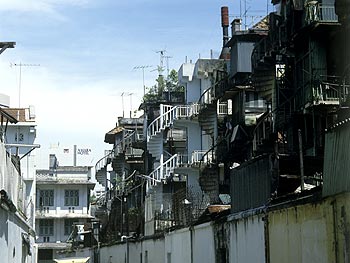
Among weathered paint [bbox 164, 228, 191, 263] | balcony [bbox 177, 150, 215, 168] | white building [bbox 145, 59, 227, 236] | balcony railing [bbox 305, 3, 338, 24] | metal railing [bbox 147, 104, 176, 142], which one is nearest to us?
weathered paint [bbox 164, 228, 191, 263]

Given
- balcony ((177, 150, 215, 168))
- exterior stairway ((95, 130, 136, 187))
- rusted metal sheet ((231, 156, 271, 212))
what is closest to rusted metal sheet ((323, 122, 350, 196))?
rusted metal sheet ((231, 156, 271, 212))

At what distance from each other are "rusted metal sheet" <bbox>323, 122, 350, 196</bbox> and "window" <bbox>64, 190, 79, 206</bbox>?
71.7m

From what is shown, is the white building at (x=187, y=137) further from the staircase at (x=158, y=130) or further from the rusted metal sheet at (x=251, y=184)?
the rusted metal sheet at (x=251, y=184)

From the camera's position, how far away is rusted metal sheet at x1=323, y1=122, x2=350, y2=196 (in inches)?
456

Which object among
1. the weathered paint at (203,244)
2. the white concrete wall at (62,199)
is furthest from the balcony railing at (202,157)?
the white concrete wall at (62,199)

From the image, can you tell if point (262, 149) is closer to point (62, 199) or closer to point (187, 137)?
point (187, 137)

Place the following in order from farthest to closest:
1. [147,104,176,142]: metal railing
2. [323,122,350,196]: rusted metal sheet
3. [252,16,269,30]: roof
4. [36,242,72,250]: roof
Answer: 1. [36,242,72,250]: roof
2. [147,104,176,142]: metal railing
3. [252,16,269,30]: roof
4. [323,122,350,196]: rusted metal sheet

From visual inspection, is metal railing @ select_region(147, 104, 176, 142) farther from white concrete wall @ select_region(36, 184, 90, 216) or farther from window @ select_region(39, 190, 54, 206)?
window @ select_region(39, 190, 54, 206)

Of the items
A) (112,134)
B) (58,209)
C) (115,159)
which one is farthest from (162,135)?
(58,209)

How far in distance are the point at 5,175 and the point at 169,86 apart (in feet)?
167

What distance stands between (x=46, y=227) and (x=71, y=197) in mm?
4132

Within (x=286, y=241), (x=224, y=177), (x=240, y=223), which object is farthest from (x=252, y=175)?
(x=224, y=177)

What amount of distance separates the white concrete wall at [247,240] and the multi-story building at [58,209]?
61460 millimetres

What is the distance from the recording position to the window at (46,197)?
8256cm
